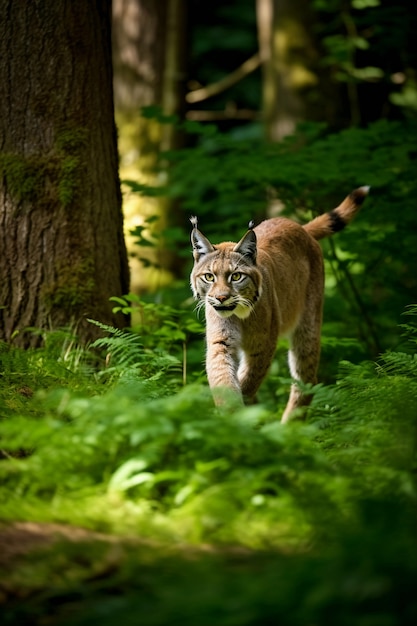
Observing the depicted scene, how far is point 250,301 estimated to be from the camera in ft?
18.6

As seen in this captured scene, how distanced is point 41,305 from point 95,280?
44cm

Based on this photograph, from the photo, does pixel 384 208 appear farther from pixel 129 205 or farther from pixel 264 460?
pixel 264 460

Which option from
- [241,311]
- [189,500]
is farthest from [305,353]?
[189,500]

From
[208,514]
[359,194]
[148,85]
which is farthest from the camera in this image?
[148,85]

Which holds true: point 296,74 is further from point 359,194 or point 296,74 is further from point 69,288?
point 69,288

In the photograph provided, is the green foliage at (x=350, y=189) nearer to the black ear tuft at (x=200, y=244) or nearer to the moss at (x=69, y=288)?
the black ear tuft at (x=200, y=244)

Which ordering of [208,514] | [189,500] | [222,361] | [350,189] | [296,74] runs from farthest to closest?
[296,74] → [350,189] → [222,361] → [189,500] → [208,514]

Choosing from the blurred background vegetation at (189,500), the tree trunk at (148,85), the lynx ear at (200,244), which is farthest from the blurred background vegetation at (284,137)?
the blurred background vegetation at (189,500)

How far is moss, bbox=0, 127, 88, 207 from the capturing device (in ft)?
A: 18.4

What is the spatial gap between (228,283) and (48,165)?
1520mm

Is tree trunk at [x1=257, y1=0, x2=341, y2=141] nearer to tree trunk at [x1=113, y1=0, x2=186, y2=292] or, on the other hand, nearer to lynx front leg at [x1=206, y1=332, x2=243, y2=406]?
tree trunk at [x1=113, y1=0, x2=186, y2=292]

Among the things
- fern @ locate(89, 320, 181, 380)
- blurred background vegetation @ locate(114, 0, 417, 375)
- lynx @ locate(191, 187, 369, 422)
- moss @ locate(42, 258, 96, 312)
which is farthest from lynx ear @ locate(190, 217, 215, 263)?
blurred background vegetation @ locate(114, 0, 417, 375)

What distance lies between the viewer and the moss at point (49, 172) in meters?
5.61

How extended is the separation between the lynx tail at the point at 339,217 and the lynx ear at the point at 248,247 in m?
1.59
